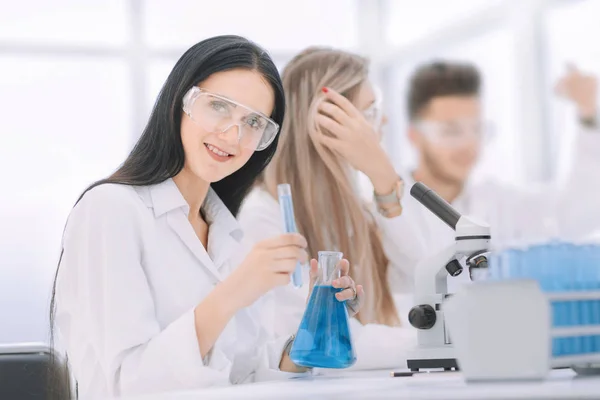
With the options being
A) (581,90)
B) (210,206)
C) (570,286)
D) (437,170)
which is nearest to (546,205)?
(581,90)

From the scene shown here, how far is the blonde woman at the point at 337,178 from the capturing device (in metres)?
2.58

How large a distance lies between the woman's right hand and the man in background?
2.19m

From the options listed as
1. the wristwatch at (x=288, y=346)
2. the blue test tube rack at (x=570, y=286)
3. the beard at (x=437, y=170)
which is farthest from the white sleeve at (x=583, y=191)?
the blue test tube rack at (x=570, y=286)

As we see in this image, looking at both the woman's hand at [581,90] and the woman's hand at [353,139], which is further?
the woman's hand at [581,90]

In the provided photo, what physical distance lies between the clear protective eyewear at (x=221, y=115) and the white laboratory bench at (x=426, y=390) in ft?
2.24

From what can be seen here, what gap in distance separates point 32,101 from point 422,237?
12.2ft

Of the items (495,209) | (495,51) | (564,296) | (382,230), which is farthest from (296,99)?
(495,51)

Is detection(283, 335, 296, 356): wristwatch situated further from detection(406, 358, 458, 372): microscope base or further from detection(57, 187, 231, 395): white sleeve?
detection(406, 358, 458, 372): microscope base

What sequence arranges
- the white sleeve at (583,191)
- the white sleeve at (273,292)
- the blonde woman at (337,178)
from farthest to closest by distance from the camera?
the white sleeve at (583,191) → the blonde woman at (337,178) → the white sleeve at (273,292)

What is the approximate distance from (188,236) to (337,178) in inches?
25.4

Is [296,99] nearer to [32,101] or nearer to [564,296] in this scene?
[564,296]

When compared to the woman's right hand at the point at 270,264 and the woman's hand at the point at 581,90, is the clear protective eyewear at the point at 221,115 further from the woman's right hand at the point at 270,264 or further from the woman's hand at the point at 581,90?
the woman's hand at the point at 581,90

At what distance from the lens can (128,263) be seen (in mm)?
1937

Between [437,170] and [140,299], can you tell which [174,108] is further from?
[437,170]
